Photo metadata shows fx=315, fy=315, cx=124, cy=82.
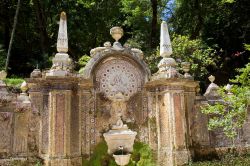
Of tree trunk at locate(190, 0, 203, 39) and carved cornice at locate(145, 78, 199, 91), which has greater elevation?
tree trunk at locate(190, 0, 203, 39)

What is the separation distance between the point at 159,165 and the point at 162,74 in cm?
288

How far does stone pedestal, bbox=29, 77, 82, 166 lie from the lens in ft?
28.6

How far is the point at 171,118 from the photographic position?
9.83 m

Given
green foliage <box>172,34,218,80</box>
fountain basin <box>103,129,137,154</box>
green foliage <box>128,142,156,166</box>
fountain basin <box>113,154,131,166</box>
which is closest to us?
fountain basin <box>113,154,131,166</box>

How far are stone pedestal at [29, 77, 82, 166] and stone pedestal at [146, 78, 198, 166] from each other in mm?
2623

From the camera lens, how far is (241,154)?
10.9 metres

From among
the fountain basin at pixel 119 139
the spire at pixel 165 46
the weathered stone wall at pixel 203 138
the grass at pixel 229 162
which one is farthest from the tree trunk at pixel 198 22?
the fountain basin at pixel 119 139

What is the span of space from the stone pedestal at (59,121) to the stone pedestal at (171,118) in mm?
2623

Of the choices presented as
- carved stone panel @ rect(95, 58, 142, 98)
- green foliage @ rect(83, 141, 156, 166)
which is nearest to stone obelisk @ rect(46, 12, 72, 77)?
carved stone panel @ rect(95, 58, 142, 98)

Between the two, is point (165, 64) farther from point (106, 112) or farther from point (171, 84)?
point (106, 112)

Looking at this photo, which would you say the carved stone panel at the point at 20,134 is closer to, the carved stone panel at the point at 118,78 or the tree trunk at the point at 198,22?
the carved stone panel at the point at 118,78

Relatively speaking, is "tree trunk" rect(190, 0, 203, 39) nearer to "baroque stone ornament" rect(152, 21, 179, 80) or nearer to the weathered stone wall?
the weathered stone wall

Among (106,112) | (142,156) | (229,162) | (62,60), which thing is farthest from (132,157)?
(62,60)

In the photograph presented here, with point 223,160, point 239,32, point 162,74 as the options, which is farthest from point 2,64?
point 239,32
